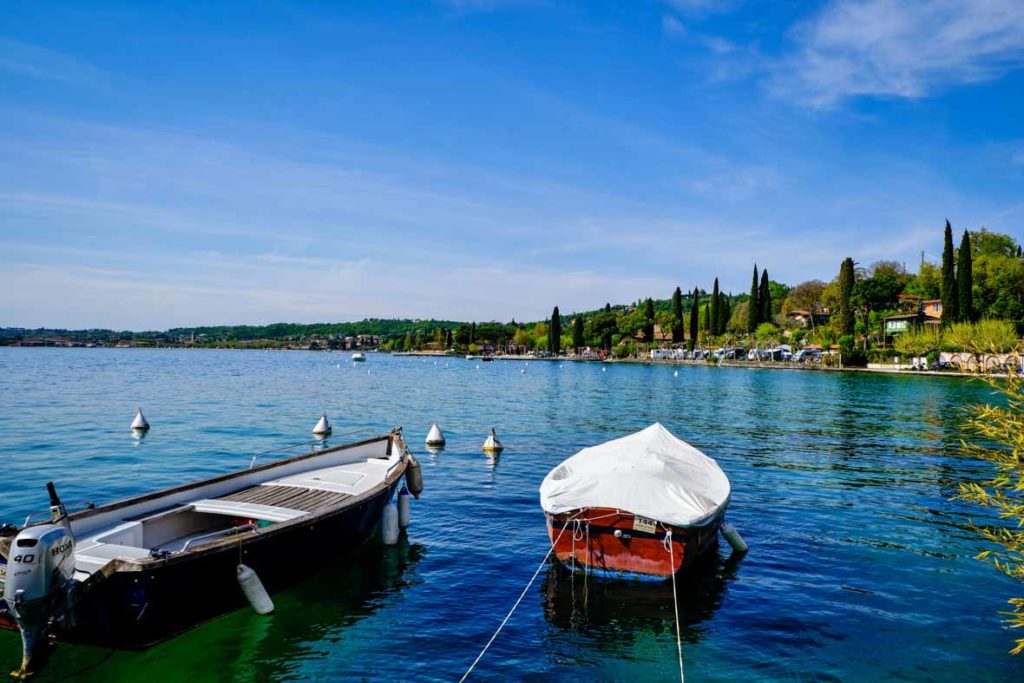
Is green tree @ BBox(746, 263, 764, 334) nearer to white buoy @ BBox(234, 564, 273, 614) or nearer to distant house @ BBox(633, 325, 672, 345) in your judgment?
distant house @ BBox(633, 325, 672, 345)

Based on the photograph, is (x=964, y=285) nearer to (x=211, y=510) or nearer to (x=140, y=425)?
(x=140, y=425)

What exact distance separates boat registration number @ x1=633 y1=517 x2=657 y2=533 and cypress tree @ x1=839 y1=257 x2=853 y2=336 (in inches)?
4501

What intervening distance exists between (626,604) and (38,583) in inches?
357

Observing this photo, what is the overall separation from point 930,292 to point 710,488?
12742cm

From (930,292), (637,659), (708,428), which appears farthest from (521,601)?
(930,292)

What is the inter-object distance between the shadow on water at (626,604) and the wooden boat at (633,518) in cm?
31

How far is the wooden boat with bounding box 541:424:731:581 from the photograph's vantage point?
11.9 metres

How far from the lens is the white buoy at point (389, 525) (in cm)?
1515

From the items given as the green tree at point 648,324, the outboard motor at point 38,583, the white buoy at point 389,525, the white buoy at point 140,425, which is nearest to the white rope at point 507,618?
the white buoy at point 389,525

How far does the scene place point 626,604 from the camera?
38.5ft

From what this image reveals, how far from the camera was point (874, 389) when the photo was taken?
67.4 m

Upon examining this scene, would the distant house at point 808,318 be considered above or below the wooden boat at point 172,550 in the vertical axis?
above

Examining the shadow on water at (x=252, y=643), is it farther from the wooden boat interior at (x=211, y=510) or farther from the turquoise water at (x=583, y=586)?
the wooden boat interior at (x=211, y=510)

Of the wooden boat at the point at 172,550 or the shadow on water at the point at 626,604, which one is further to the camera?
the shadow on water at the point at 626,604
